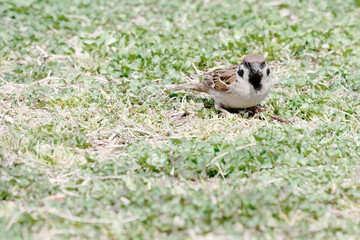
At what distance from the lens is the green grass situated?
3621 mm

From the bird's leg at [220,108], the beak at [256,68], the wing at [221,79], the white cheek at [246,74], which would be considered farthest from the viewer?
the bird's leg at [220,108]

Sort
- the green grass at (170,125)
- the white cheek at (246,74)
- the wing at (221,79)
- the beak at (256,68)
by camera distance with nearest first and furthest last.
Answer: the green grass at (170,125) → the beak at (256,68) → the white cheek at (246,74) → the wing at (221,79)

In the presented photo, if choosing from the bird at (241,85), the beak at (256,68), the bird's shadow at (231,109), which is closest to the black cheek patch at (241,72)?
the bird at (241,85)

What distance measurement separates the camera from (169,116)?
18.2 feet

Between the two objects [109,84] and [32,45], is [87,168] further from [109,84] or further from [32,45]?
[32,45]

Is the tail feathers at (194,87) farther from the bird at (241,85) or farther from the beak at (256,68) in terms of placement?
the beak at (256,68)

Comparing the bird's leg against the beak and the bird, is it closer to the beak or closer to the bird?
the bird

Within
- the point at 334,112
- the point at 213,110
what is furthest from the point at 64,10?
the point at 334,112

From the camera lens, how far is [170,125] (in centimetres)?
534

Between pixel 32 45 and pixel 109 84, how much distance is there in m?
1.66

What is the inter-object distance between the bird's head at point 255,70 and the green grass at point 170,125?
0.41 meters

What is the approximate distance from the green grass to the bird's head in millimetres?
411

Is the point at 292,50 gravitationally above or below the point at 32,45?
above

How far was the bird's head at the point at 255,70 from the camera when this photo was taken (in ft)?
16.8
